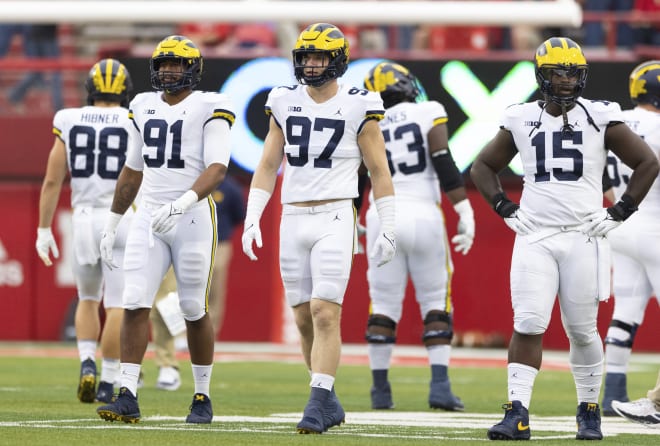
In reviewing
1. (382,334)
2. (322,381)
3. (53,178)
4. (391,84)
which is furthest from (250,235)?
(391,84)

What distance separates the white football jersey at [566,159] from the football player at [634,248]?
175cm

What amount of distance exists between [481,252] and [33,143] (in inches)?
202

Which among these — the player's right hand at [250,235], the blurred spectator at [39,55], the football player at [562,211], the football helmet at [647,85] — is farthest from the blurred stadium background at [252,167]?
the football player at [562,211]

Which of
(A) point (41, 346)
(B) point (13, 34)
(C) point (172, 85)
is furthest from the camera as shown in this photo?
(B) point (13, 34)

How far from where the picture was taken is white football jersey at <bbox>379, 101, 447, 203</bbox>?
9.63 metres

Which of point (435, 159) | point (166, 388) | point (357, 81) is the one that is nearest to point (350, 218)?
point (435, 159)

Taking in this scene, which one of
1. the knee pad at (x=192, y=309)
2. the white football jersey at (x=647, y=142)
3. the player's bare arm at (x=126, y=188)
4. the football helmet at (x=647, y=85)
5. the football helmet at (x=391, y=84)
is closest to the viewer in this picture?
the knee pad at (x=192, y=309)

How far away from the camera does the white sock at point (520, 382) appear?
7125 millimetres

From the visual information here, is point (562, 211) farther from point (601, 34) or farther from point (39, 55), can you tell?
point (39, 55)

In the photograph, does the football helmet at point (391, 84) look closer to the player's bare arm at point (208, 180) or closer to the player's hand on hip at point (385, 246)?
the player's bare arm at point (208, 180)

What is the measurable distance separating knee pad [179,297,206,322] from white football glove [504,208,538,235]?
67.7 inches

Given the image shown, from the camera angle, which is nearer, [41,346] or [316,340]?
[316,340]

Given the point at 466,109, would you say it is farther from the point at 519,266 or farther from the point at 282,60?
the point at 519,266

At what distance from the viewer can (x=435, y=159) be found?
9602 mm
